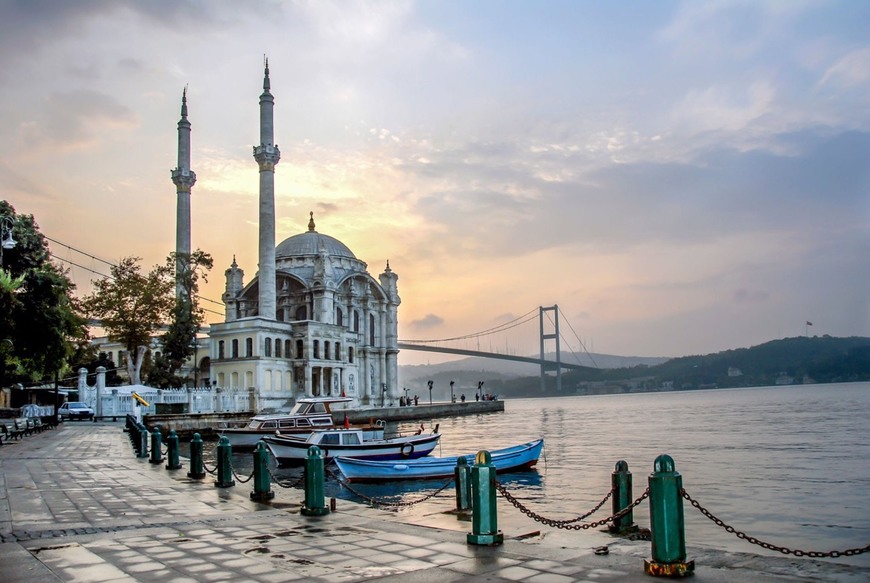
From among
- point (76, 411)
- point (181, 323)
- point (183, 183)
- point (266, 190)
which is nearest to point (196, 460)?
point (76, 411)

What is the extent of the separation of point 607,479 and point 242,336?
4778 centimetres

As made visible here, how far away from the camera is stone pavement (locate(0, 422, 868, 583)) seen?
737cm

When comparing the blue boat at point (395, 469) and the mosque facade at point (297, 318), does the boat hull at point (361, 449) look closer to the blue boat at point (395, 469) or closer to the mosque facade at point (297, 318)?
the blue boat at point (395, 469)

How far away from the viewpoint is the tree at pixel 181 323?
56250 mm

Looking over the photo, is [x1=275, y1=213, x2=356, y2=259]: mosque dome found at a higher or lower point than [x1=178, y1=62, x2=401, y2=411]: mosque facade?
higher

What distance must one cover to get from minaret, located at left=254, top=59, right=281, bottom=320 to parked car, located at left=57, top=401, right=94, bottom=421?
21.3 metres

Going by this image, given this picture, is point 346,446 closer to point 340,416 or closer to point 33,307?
point 33,307

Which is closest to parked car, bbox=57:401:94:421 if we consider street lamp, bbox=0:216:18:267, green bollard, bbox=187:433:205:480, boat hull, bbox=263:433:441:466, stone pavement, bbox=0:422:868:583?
boat hull, bbox=263:433:441:466

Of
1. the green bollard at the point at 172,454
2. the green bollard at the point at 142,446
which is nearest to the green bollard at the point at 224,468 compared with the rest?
the green bollard at the point at 172,454

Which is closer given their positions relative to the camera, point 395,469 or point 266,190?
point 395,469

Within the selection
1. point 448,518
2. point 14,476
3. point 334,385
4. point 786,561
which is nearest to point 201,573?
point 448,518

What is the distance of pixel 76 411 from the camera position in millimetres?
45938

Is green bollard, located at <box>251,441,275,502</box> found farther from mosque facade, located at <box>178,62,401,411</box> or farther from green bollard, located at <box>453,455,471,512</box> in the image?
mosque facade, located at <box>178,62,401,411</box>

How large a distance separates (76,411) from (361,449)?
1112 inches
